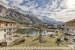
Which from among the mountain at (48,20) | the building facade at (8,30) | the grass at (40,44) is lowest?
the grass at (40,44)

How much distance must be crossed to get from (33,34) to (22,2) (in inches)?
91.5

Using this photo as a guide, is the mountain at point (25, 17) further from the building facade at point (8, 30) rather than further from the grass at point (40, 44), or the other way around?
the grass at point (40, 44)

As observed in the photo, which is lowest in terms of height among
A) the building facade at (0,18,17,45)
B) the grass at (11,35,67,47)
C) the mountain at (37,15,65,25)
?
the grass at (11,35,67,47)

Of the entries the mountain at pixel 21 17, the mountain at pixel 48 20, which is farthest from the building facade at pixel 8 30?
the mountain at pixel 48 20

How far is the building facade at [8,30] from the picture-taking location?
287 inches

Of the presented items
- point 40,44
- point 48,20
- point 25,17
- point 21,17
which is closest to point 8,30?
point 21,17

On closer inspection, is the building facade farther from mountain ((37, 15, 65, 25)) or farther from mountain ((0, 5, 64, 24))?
mountain ((37, 15, 65, 25))

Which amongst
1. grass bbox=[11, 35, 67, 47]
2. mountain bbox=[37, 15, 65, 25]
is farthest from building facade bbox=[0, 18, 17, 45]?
mountain bbox=[37, 15, 65, 25]

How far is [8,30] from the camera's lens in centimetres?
813

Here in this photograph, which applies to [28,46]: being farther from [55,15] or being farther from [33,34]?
[55,15]

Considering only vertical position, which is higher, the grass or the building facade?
the building facade

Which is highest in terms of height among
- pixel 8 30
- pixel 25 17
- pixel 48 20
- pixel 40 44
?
pixel 25 17

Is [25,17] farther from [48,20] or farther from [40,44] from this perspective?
[40,44]

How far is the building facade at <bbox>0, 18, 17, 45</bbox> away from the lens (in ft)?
23.9
